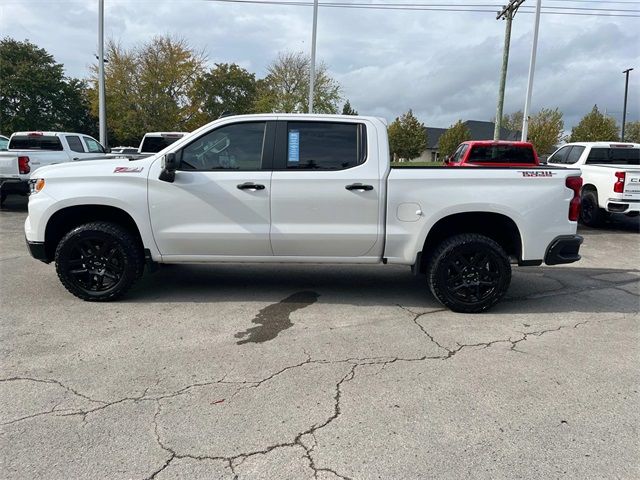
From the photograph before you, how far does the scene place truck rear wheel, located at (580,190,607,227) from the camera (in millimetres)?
10688

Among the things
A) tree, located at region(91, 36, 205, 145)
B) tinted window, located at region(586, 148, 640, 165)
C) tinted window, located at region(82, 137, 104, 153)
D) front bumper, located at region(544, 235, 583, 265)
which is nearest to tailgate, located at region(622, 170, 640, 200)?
tinted window, located at region(586, 148, 640, 165)

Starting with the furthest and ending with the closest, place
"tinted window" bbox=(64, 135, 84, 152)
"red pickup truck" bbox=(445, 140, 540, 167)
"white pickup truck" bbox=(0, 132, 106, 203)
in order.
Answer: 1. "tinted window" bbox=(64, 135, 84, 152)
2. "red pickup truck" bbox=(445, 140, 540, 167)
3. "white pickup truck" bbox=(0, 132, 106, 203)

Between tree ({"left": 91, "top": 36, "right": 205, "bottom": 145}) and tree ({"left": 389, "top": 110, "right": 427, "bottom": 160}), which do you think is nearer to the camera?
tree ({"left": 91, "top": 36, "right": 205, "bottom": 145})

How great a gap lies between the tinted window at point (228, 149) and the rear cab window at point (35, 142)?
Result: 975cm

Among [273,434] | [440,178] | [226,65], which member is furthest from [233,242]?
[226,65]

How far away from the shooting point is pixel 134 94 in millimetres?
34531

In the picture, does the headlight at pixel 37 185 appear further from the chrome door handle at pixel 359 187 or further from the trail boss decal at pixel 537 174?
the trail boss decal at pixel 537 174

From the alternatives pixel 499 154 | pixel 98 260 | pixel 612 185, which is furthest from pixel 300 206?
pixel 499 154

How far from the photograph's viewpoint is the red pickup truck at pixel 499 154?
11375 millimetres

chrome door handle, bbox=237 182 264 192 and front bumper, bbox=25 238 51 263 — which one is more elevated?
chrome door handle, bbox=237 182 264 192

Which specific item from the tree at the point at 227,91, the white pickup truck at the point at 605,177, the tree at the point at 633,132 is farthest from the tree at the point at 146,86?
the tree at the point at 633,132

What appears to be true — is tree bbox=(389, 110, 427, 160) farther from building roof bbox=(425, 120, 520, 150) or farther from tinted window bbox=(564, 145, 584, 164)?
tinted window bbox=(564, 145, 584, 164)

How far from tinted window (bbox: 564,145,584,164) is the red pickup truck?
1.19m

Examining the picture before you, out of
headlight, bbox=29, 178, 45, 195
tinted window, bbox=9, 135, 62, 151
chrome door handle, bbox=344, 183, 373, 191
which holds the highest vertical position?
tinted window, bbox=9, 135, 62, 151
